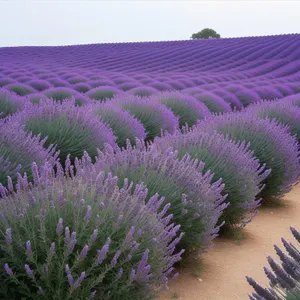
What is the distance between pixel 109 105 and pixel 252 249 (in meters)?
2.78

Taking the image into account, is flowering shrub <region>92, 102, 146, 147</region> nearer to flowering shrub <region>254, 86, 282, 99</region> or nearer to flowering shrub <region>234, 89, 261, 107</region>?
flowering shrub <region>234, 89, 261, 107</region>

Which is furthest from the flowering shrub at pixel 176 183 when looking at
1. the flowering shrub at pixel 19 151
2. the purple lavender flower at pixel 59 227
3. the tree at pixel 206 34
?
the tree at pixel 206 34

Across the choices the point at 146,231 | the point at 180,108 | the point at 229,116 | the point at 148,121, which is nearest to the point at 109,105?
the point at 148,121

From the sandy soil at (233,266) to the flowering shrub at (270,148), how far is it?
0.44m

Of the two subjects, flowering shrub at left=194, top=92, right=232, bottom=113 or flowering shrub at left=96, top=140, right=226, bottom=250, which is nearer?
flowering shrub at left=96, top=140, right=226, bottom=250

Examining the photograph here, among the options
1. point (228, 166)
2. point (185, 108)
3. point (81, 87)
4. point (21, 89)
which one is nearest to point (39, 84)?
point (81, 87)

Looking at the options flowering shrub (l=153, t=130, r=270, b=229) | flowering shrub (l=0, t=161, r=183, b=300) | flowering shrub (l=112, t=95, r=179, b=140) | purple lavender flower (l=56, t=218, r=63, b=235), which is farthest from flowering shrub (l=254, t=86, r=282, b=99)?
purple lavender flower (l=56, t=218, r=63, b=235)

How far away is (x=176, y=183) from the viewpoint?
3109 millimetres

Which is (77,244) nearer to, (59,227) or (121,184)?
(59,227)

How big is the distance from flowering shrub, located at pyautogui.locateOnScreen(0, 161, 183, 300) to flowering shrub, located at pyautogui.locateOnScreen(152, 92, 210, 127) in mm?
5487

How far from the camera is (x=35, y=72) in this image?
14945mm

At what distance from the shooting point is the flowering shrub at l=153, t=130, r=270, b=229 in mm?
4047

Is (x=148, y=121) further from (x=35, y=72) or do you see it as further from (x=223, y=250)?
(x=35, y=72)

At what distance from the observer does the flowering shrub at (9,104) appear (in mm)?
6594
